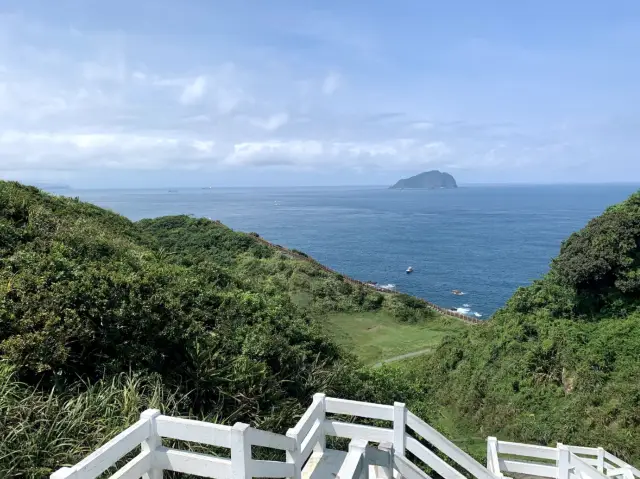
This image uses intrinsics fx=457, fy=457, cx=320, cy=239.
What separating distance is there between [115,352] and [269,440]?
3404 mm

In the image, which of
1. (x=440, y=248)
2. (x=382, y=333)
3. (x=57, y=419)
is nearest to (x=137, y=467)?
(x=57, y=419)

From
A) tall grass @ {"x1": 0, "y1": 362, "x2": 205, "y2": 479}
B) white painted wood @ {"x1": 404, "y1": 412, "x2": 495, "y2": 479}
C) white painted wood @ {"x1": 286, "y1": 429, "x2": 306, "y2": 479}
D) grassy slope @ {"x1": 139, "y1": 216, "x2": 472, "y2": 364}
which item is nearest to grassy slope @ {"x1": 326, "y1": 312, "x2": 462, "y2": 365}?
grassy slope @ {"x1": 139, "y1": 216, "x2": 472, "y2": 364}

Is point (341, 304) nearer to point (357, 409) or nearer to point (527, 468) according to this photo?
point (527, 468)

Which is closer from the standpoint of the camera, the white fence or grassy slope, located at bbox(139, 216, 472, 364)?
the white fence

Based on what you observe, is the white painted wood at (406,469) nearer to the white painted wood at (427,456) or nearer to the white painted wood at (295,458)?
the white painted wood at (427,456)

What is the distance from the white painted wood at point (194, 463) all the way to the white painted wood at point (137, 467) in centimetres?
6

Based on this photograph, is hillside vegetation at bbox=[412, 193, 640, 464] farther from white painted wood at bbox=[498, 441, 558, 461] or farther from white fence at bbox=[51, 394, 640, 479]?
white fence at bbox=[51, 394, 640, 479]

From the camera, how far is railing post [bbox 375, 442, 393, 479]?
451 centimetres

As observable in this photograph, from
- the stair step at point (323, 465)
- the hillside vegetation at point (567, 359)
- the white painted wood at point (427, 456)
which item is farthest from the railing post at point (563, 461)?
the hillside vegetation at point (567, 359)

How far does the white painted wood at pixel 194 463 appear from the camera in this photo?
3182 mm

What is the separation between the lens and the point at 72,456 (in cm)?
402

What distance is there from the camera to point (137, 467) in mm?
3293

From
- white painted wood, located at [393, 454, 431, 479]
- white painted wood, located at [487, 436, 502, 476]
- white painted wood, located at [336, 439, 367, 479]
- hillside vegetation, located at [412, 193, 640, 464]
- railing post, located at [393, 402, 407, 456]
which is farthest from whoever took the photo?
hillside vegetation, located at [412, 193, 640, 464]

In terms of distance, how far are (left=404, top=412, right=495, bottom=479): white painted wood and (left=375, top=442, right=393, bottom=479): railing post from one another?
0.36 metres
